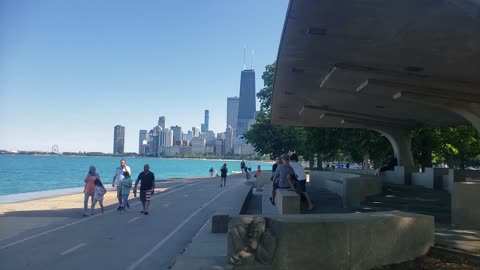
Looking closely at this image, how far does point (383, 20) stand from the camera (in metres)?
8.42

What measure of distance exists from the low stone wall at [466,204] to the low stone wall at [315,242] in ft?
16.2

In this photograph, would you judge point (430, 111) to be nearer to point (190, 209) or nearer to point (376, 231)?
point (190, 209)

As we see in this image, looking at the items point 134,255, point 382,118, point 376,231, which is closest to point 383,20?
point 376,231

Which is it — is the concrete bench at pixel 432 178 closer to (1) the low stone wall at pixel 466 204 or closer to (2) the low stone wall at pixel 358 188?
(2) the low stone wall at pixel 358 188

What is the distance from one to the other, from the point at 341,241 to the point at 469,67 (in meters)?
7.80

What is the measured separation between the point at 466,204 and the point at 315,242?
6.42 m

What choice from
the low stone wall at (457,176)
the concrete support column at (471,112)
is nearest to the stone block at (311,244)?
the low stone wall at (457,176)

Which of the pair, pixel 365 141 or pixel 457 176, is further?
pixel 365 141

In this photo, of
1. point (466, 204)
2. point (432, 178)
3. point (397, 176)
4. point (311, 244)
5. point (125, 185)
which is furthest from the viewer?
point (397, 176)

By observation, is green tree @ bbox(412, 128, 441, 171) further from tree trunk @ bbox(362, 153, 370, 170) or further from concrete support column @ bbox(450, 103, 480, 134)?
concrete support column @ bbox(450, 103, 480, 134)

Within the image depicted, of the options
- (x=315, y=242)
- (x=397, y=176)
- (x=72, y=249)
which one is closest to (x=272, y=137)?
(x=397, y=176)

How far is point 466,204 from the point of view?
10641 millimetres

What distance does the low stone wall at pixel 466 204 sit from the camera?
10.5m

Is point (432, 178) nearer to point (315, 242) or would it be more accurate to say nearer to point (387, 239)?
point (387, 239)
